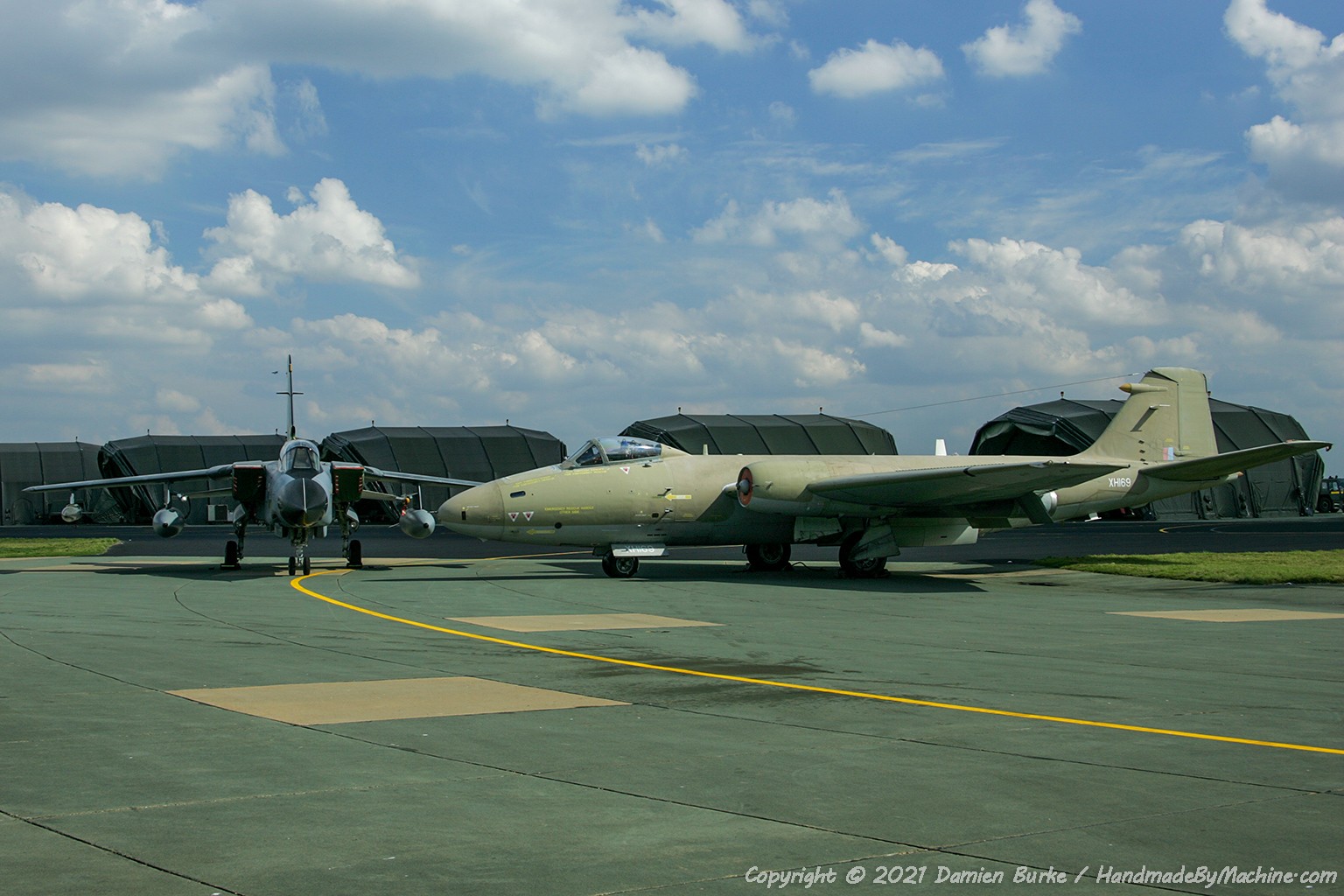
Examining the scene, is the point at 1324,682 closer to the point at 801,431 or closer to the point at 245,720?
the point at 245,720

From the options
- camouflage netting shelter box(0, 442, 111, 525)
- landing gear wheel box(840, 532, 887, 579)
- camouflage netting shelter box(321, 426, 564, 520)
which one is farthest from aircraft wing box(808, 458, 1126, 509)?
camouflage netting shelter box(0, 442, 111, 525)

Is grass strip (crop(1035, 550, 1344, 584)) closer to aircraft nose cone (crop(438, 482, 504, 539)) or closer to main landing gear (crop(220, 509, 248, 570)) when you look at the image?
aircraft nose cone (crop(438, 482, 504, 539))

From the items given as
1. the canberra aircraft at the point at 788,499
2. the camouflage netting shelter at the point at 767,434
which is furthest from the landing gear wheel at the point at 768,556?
the camouflage netting shelter at the point at 767,434

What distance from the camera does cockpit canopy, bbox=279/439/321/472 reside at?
2813 centimetres

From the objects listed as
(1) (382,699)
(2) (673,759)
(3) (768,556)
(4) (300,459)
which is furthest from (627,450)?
(2) (673,759)

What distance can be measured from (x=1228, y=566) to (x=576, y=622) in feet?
53.6

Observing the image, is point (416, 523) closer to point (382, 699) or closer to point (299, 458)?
point (299, 458)

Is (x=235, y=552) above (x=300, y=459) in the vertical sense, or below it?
below

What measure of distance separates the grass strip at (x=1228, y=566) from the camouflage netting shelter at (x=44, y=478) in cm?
6931

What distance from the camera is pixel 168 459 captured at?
248ft

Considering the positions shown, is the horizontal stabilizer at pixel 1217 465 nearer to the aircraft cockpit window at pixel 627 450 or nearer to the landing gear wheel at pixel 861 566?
the landing gear wheel at pixel 861 566

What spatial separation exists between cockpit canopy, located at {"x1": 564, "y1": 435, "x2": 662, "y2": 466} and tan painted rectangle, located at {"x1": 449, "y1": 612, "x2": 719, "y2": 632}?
8.03m

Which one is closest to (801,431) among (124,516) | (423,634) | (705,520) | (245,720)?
(705,520)

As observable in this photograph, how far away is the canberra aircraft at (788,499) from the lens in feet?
80.6
